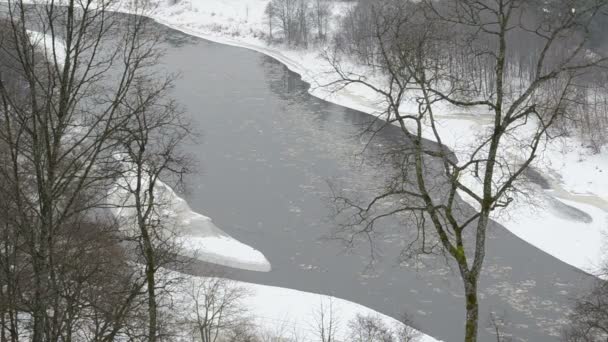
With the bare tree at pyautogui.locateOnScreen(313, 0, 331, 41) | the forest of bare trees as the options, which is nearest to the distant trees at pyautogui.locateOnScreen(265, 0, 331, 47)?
the bare tree at pyautogui.locateOnScreen(313, 0, 331, 41)

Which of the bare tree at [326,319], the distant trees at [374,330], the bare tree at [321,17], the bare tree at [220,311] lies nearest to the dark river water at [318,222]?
the distant trees at [374,330]

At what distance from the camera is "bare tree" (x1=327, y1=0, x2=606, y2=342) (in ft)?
21.4

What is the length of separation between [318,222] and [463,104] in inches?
635

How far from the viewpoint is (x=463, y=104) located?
6.68 meters

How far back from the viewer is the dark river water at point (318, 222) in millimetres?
18000

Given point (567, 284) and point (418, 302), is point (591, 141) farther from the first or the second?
point (418, 302)

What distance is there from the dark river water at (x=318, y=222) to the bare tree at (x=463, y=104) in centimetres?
113

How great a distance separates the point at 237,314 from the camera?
17.2 m

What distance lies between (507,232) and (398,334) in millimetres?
8281

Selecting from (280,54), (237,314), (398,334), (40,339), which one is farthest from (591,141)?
(40,339)

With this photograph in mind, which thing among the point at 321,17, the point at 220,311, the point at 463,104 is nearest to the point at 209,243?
the point at 220,311

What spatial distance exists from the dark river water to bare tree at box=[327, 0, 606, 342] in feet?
3.72

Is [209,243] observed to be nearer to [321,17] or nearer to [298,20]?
[298,20]

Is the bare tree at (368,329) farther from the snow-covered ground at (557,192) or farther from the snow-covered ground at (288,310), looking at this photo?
the snow-covered ground at (557,192)
